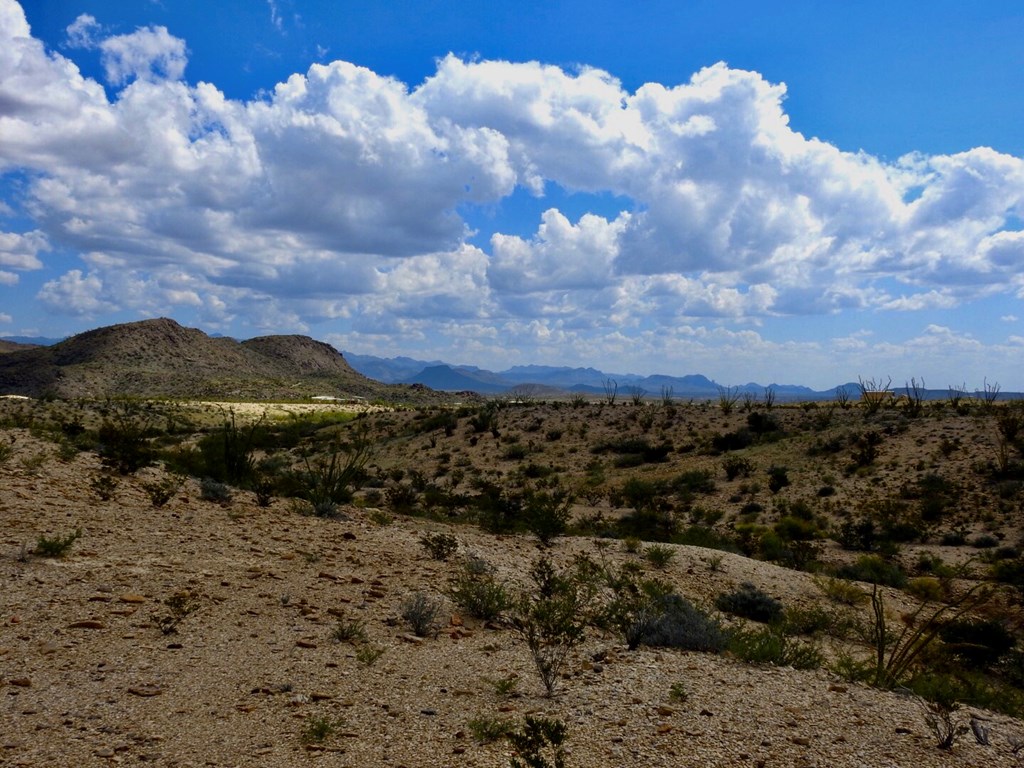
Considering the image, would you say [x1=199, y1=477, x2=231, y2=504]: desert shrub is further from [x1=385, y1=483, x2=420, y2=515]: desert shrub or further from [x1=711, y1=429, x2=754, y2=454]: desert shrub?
[x1=711, y1=429, x2=754, y2=454]: desert shrub

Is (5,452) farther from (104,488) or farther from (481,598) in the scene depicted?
(481,598)

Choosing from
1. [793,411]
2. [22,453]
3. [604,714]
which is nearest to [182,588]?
[604,714]

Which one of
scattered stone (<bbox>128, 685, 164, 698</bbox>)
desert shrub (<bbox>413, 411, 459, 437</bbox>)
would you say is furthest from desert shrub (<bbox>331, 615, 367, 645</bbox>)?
desert shrub (<bbox>413, 411, 459, 437</bbox>)

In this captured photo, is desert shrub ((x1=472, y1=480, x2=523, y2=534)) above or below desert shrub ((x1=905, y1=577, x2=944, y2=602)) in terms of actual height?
above

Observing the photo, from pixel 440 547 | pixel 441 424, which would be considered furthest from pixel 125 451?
pixel 441 424

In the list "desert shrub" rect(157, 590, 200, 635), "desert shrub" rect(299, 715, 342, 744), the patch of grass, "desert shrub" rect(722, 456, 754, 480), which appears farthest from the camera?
"desert shrub" rect(722, 456, 754, 480)

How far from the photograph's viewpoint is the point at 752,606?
1166 centimetres

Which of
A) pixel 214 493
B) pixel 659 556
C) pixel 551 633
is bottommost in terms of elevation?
pixel 659 556

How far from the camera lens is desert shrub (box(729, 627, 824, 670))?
7934 millimetres

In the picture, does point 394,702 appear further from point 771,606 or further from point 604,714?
point 771,606

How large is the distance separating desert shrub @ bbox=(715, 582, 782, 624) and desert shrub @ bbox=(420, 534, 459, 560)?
449 centimetres

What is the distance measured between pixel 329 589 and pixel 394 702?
360 centimetres

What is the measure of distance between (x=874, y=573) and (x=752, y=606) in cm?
651

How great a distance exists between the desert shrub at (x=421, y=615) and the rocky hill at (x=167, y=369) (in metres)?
75.2
